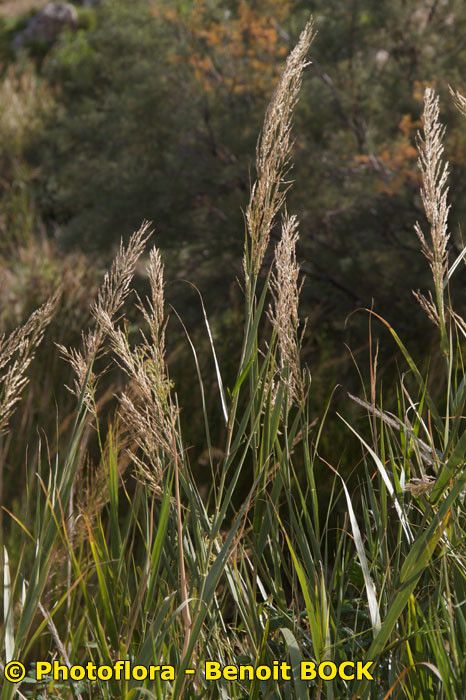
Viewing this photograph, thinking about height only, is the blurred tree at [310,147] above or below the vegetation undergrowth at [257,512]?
below

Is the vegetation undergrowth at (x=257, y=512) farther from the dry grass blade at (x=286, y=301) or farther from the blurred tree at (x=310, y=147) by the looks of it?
the blurred tree at (x=310, y=147)

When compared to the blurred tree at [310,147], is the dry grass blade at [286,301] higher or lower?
higher

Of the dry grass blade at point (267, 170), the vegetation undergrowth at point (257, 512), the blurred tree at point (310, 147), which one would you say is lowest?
the blurred tree at point (310, 147)

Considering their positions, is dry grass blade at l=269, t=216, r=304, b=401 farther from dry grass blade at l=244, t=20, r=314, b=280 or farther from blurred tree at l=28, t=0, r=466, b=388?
blurred tree at l=28, t=0, r=466, b=388

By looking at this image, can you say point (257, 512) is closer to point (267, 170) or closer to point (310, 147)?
point (267, 170)

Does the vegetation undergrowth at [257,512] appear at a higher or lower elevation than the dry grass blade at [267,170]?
lower

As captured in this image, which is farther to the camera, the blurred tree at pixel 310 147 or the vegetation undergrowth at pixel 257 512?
the blurred tree at pixel 310 147

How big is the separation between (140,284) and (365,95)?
5.14 feet

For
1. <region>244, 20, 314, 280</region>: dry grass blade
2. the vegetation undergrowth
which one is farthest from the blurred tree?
<region>244, 20, 314, 280</region>: dry grass blade

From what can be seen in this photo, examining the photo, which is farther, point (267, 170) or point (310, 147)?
point (310, 147)

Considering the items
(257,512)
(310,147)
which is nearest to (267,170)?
(257,512)

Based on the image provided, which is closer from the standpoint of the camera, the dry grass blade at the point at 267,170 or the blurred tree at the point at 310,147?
the dry grass blade at the point at 267,170

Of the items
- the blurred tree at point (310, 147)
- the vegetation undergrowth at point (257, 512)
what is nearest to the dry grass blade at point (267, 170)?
the vegetation undergrowth at point (257, 512)

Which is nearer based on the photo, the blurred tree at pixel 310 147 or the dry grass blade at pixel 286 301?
the dry grass blade at pixel 286 301
